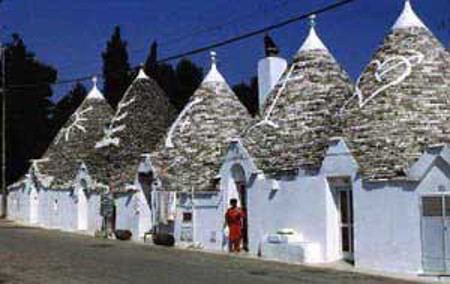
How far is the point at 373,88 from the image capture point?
21375mm

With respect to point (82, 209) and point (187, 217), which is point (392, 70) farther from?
point (82, 209)

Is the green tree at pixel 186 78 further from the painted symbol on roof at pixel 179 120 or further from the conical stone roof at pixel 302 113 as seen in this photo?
the conical stone roof at pixel 302 113

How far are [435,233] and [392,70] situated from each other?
4.81 m

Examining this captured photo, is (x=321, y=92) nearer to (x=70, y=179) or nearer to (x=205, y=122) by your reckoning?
(x=205, y=122)

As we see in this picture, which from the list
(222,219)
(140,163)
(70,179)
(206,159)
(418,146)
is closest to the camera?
(418,146)

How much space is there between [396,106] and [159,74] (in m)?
45.2

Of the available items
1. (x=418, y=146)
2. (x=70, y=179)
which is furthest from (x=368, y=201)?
(x=70, y=179)

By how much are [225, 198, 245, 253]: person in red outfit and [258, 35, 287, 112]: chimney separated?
5.04 meters

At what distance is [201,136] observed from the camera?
2977cm

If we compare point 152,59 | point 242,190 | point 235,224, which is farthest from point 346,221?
point 152,59

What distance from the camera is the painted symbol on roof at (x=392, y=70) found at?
21.0 m

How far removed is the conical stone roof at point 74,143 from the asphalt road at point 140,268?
13938 millimetres

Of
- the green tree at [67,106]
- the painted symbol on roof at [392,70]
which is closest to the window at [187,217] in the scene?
the painted symbol on roof at [392,70]

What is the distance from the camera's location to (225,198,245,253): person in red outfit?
24.7m
